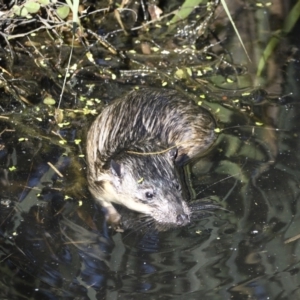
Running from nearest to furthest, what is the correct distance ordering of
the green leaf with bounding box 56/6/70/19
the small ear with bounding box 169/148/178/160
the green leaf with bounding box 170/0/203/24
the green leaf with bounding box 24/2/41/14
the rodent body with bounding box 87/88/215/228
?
the rodent body with bounding box 87/88/215/228, the small ear with bounding box 169/148/178/160, the green leaf with bounding box 24/2/41/14, the green leaf with bounding box 56/6/70/19, the green leaf with bounding box 170/0/203/24

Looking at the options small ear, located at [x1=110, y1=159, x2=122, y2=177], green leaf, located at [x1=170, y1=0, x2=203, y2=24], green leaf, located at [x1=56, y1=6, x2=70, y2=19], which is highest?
green leaf, located at [x1=56, y1=6, x2=70, y2=19]

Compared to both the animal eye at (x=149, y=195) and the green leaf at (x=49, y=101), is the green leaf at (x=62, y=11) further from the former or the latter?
the animal eye at (x=149, y=195)

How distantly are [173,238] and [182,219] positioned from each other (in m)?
0.15

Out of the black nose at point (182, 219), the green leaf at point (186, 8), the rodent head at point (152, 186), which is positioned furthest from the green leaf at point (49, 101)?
the black nose at point (182, 219)

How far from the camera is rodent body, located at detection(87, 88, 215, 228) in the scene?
18.5ft

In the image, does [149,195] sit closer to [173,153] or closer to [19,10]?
[173,153]

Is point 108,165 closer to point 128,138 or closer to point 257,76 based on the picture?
point 128,138

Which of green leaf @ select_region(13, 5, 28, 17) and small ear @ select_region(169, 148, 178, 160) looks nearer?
small ear @ select_region(169, 148, 178, 160)

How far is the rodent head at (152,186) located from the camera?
555 cm

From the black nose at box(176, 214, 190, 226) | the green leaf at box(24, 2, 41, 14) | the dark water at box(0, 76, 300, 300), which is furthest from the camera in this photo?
the green leaf at box(24, 2, 41, 14)

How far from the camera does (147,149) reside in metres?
5.88

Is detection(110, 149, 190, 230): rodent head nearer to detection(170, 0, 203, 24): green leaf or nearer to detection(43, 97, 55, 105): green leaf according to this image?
detection(43, 97, 55, 105): green leaf

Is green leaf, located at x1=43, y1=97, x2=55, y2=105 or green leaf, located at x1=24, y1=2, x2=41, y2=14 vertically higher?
green leaf, located at x1=24, y1=2, x2=41, y2=14

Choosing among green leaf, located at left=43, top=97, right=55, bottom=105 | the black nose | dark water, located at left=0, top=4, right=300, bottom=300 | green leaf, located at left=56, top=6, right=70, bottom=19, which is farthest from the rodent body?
green leaf, located at left=56, top=6, right=70, bottom=19
